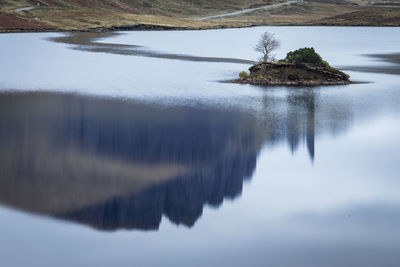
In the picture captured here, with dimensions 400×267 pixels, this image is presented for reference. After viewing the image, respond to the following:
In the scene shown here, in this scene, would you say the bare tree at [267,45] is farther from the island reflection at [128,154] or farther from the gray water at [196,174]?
the island reflection at [128,154]

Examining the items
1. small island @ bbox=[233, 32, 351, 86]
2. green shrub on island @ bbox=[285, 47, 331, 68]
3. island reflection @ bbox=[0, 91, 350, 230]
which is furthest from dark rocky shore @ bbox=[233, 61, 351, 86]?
island reflection @ bbox=[0, 91, 350, 230]

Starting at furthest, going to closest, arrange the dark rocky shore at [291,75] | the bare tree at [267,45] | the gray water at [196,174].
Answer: the bare tree at [267,45] → the dark rocky shore at [291,75] → the gray water at [196,174]

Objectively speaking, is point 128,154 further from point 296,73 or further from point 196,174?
point 296,73

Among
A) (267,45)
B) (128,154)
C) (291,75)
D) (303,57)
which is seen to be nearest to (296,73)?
(291,75)

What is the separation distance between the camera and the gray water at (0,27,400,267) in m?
21.6

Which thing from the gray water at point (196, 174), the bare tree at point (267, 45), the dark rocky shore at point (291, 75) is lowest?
the gray water at point (196, 174)

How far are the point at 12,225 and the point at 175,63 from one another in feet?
210

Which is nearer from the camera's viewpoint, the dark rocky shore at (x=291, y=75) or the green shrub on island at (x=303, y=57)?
the dark rocky shore at (x=291, y=75)

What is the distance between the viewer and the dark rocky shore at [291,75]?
6341 cm

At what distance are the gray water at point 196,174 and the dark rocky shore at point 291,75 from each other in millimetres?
2396

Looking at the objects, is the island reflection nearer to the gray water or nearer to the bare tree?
the gray water

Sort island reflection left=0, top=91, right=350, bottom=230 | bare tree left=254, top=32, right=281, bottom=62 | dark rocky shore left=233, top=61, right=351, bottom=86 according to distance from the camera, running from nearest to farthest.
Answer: island reflection left=0, top=91, right=350, bottom=230 → dark rocky shore left=233, top=61, right=351, bottom=86 → bare tree left=254, top=32, right=281, bottom=62

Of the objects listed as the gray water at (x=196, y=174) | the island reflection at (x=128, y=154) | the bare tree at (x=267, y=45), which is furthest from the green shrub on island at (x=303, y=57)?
the island reflection at (x=128, y=154)

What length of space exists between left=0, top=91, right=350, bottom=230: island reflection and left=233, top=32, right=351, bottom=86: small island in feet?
35.2
